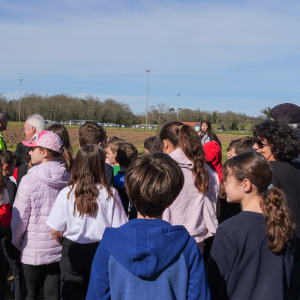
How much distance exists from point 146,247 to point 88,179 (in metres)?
1.26

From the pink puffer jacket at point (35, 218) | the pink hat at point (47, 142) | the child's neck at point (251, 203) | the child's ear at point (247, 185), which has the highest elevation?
the pink hat at point (47, 142)

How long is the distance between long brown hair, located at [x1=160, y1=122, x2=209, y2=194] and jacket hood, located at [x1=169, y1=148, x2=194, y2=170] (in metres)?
0.03

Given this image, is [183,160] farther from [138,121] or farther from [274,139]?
[138,121]

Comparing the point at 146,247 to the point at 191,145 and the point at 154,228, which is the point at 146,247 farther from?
the point at 191,145

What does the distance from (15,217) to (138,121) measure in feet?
327

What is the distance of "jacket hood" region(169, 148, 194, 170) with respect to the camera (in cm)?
268

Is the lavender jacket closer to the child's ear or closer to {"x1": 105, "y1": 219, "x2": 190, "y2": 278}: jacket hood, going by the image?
the child's ear

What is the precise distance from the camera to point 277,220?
1719 millimetres

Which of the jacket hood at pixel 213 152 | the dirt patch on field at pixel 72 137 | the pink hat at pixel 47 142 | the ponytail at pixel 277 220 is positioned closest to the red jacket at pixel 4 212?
the pink hat at pixel 47 142

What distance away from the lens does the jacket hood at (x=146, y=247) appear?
138 centimetres

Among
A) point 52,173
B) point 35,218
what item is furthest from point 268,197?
point 35,218

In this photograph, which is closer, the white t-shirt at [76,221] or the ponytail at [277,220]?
the ponytail at [277,220]

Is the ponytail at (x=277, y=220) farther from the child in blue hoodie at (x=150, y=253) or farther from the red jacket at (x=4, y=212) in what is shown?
the red jacket at (x=4, y=212)

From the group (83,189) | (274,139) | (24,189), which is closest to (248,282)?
(274,139)
